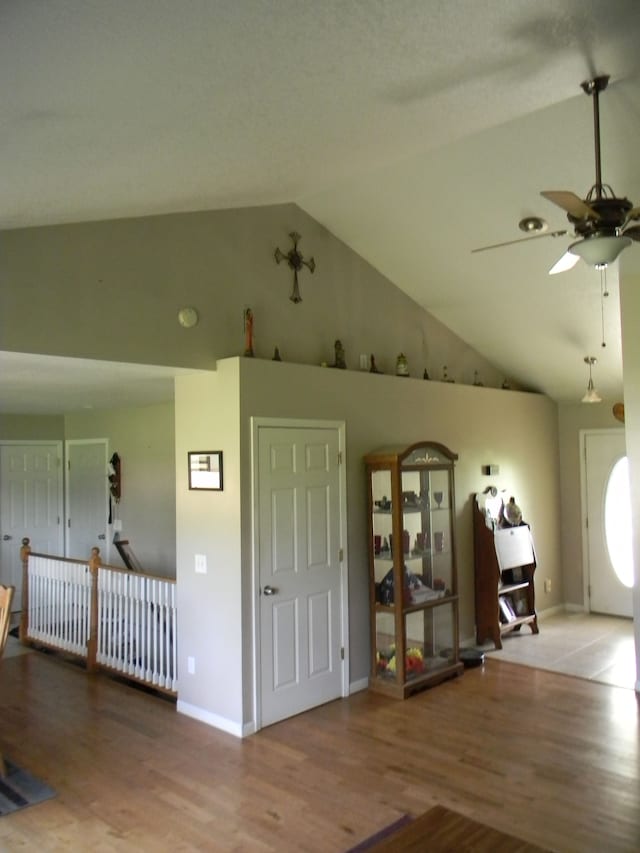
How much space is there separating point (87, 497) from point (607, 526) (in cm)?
596

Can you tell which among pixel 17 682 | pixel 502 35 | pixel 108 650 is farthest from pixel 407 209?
pixel 17 682

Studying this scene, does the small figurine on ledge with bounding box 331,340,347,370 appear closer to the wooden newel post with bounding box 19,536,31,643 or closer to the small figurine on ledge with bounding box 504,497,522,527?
the small figurine on ledge with bounding box 504,497,522,527

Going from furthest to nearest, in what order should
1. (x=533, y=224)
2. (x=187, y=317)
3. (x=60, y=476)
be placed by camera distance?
(x=60, y=476)
(x=533, y=224)
(x=187, y=317)

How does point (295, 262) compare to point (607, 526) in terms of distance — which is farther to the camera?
point (607, 526)

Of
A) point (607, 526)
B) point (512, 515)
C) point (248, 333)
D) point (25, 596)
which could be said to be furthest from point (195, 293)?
point (607, 526)

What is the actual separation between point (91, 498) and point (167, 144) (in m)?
5.74

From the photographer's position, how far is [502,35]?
237 cm

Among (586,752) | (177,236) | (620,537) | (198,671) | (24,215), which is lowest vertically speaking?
(586,752)

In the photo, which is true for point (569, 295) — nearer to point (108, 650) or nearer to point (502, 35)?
point (502, 35)

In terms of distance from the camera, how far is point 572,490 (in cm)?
757

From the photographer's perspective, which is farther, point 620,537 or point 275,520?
point 620,537

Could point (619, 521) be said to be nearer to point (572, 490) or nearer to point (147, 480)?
point (572, 490)

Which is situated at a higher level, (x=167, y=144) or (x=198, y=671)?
(x=167, y=144)

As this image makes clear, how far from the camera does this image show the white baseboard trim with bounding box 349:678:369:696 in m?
4.99
